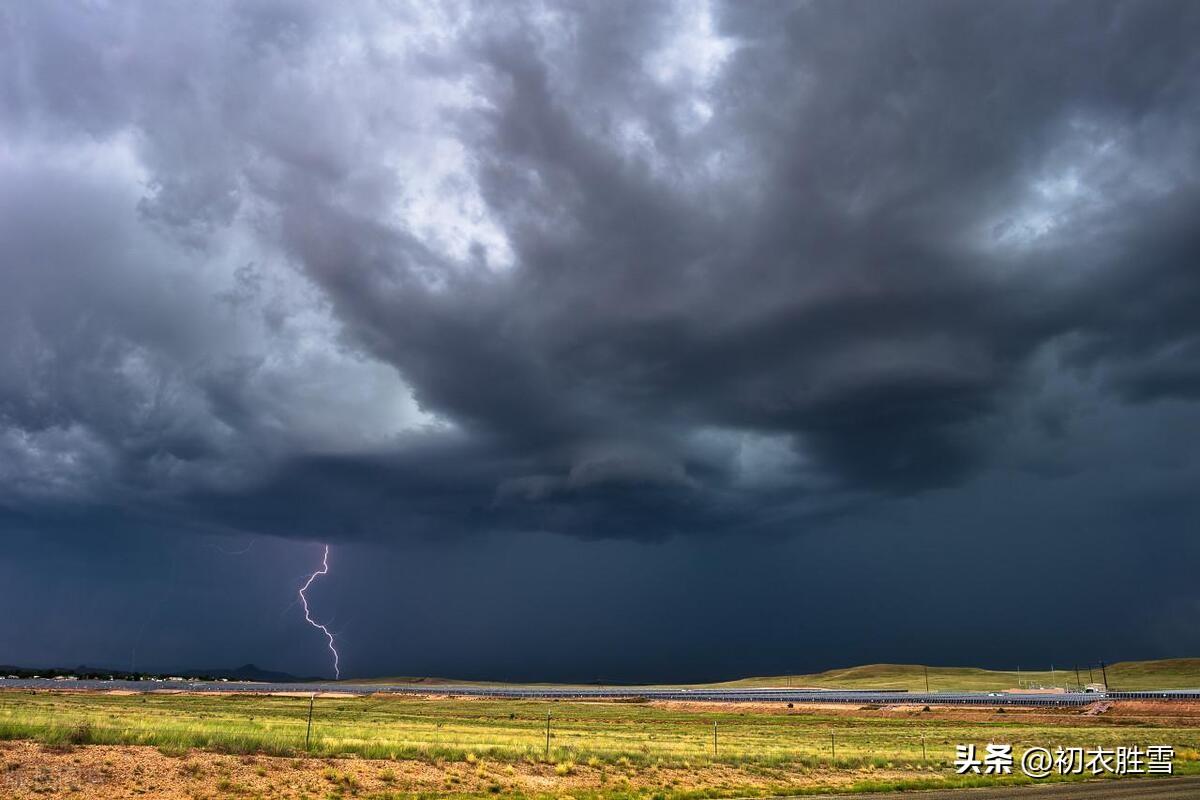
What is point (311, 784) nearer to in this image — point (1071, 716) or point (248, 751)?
point (248, 751)

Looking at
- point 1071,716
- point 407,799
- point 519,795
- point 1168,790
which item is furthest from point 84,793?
point 1071,716

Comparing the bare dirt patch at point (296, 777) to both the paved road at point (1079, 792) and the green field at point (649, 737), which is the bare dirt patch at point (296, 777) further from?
the paved road at point (1079, 792)

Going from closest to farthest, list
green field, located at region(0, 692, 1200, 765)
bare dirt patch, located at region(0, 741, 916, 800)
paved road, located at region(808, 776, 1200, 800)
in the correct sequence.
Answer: bare dirt patch, located at region(0, 741, 916, 800) → paved road, located at region(808, 776, 1200, 800) → green field, located at region(0, 692, 1200, 765)

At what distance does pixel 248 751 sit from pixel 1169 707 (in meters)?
101

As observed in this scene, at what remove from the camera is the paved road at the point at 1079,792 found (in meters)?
29.2

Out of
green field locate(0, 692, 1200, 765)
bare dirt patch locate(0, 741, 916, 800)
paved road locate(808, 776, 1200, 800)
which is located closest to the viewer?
bare dirt patch locate(0, 741, 916, 800)

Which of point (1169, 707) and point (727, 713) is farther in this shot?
point (727, 713)

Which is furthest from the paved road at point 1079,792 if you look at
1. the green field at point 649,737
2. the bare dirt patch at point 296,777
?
the green field at point 649,737

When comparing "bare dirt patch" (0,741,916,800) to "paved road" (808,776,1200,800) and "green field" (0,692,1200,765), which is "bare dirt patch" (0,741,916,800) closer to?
"green field" (0,692,1200,765)

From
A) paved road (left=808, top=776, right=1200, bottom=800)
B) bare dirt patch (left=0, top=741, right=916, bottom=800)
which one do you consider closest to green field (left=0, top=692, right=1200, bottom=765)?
bare dirt patch (left=0, top=741, right=916, bottom=800)

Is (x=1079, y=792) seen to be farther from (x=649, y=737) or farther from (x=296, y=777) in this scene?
(x=649, y=737)

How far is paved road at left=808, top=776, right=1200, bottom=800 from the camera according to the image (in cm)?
2917

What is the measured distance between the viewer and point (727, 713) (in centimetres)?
11119

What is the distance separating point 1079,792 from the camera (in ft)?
102
